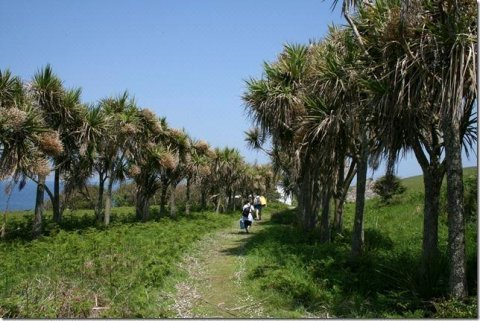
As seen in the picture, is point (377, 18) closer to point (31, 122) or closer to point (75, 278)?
point (75, 278)

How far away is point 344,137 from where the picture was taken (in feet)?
41.7

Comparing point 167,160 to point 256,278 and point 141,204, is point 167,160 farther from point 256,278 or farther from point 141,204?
point 256,278

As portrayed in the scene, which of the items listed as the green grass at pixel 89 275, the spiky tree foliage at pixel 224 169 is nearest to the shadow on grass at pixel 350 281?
the green grass at pixel 89 275

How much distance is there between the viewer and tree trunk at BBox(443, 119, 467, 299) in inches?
267

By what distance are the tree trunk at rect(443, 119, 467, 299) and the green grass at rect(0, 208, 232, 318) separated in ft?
14.7

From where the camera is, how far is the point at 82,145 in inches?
700

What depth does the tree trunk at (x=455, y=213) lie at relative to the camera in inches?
267

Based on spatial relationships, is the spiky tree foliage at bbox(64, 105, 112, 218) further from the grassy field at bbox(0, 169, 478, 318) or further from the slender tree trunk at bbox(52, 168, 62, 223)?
the grassy field at bbox(0, 169, 478, 318)

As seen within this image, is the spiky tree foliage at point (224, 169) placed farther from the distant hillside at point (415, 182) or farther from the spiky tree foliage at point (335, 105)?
the spiky tree foliage at point (335, 105)

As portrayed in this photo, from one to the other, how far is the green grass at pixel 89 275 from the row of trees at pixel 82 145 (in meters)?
2.89

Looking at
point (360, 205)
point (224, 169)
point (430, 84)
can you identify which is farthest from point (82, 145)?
point (224, 169)

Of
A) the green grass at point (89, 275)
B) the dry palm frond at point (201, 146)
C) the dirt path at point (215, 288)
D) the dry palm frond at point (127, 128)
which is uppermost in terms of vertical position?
the dry palm frond at point (201, 146)

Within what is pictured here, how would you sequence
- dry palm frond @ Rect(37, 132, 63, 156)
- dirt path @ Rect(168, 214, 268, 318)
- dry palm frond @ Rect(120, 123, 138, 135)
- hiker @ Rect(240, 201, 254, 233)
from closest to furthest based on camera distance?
dirt path @ Rect(168, 214, 268, 318), dry palm frond @ Rect(37, 132, 63, 156), hiker @ Rect(240, 201, 254, 233), dry palm frond @ Rect(120, 123, 138, 135)

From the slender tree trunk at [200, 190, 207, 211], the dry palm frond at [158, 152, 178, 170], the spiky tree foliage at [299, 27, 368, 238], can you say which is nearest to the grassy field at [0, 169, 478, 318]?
the spiky tree foliage at [299, 27, 368, 238]
